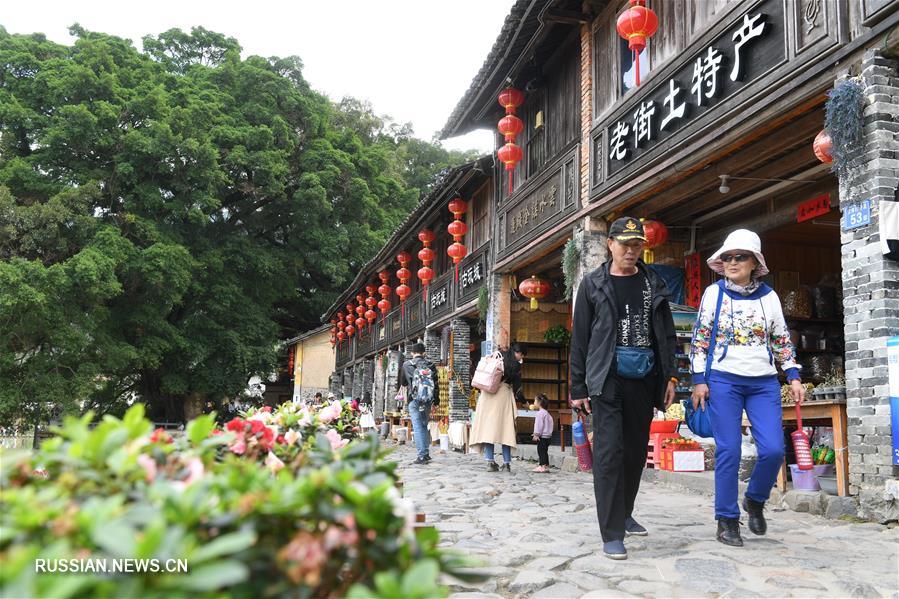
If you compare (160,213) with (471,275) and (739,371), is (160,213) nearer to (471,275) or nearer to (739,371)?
(471,275)

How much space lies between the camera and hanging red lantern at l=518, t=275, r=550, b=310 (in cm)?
1400

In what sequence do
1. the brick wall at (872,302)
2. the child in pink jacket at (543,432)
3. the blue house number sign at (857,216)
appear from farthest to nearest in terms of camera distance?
the child in pink jacket at (543,432) → the blue house number sign at (857,216) → the brick wall at (872,302)

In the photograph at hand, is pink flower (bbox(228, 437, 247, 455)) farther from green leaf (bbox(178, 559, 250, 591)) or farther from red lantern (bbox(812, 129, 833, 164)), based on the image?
red lantern (bbox(812, 129, 833, 164))

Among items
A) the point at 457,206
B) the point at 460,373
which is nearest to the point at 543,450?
the point at 460,373

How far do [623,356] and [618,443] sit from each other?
49 centimetres

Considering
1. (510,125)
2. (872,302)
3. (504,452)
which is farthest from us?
(510,125)

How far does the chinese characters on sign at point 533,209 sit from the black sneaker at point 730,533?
795 cm

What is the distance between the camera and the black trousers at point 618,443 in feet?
13.4

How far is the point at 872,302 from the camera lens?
5.36m

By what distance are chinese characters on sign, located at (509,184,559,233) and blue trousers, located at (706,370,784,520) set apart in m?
7.72

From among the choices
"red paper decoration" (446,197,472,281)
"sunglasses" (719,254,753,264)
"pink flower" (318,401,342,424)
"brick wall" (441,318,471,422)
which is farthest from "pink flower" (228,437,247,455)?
"red paper decoration" (446,197,472,281)

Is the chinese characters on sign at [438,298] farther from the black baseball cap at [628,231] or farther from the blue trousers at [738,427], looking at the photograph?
the blue trousers at [738,427]

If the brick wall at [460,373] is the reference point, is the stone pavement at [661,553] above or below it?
below

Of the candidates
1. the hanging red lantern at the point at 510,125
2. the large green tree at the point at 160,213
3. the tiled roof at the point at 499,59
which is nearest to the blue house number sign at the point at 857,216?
the tiled roof at the point at 499,59
